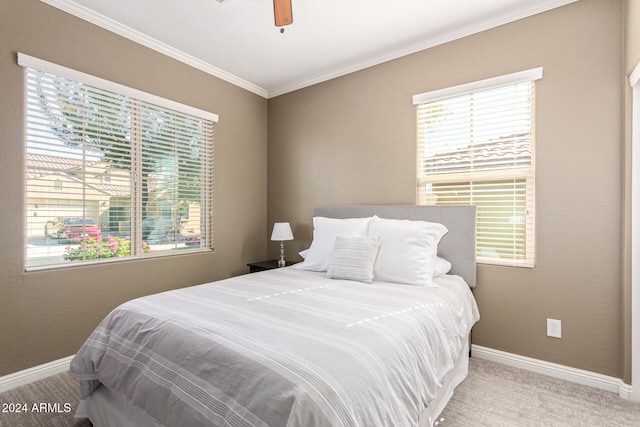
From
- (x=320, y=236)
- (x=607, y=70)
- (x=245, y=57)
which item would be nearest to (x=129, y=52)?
(x=245, y=57)

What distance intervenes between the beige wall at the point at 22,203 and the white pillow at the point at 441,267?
2.29m

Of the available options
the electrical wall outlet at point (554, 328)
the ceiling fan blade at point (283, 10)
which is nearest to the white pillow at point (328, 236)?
the electrical wall outlet at point (554, 328)

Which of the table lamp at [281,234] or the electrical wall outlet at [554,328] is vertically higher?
the table lamp at [281,234]

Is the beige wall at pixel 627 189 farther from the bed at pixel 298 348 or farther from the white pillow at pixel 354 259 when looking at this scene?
the white pillow at pixel 354 259

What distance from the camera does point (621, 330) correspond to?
6.86 ft

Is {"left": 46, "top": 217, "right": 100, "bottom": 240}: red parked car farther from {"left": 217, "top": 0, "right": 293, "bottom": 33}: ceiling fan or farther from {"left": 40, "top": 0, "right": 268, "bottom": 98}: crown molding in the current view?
{"left": 217, "top": 0, "right": 293, "bottom": 33}: ceiling fan

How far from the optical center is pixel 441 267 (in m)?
2.54

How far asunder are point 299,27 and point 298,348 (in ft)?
8.48

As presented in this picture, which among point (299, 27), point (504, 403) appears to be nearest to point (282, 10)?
point (299, 27)

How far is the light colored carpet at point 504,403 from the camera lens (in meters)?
1.80

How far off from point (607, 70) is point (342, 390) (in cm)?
268

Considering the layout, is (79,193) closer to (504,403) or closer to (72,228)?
(72,228)

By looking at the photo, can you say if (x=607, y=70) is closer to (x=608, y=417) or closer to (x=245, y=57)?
(x=608, y=417)

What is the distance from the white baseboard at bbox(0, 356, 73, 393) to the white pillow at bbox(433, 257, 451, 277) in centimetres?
292
